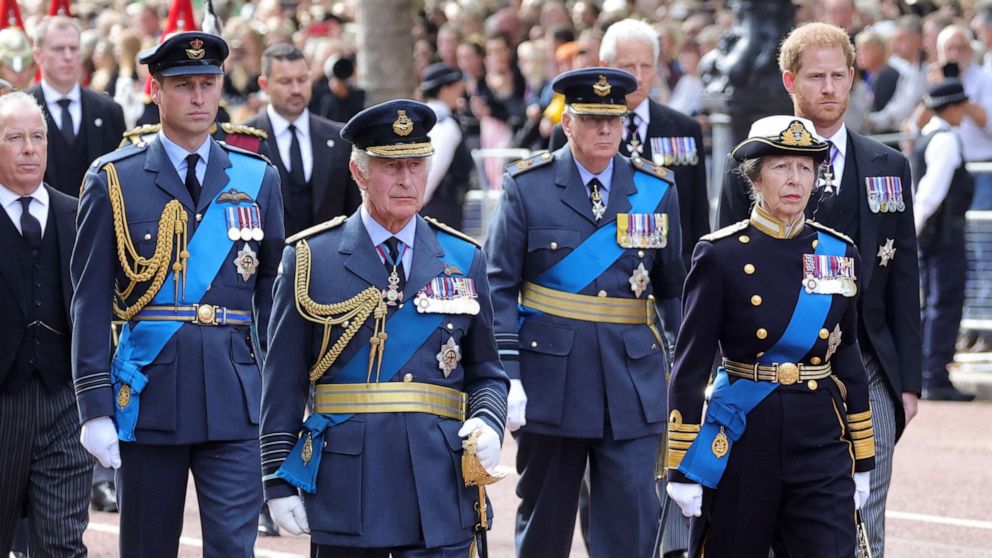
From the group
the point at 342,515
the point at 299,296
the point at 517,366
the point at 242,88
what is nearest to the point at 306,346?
the point at 299,296

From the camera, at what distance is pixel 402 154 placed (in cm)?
538

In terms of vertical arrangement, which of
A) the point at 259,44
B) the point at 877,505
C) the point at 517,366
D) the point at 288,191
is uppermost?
the point at 259,44

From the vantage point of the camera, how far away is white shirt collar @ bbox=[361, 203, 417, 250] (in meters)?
5.52

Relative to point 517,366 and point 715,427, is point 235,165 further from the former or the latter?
point 715,427

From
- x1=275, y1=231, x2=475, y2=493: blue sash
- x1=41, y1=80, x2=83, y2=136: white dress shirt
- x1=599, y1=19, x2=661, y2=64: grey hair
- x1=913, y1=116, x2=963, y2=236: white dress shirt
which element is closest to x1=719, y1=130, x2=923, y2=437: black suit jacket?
x1=599, y1=19, x2=661, y2=64: grey hair

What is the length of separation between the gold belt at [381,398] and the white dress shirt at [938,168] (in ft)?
25.6

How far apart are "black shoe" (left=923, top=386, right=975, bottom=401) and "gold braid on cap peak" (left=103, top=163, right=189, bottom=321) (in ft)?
25.9

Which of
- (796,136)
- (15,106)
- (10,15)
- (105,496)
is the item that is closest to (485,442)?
(796,136)

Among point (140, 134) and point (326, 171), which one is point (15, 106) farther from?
point (326, 171)

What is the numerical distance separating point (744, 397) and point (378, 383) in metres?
1.24

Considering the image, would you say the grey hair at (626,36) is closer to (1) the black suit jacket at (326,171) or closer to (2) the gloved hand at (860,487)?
(1) the black suit jacket at (326,171)

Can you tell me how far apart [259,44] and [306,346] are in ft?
39.4

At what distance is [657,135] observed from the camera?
8.36 metres

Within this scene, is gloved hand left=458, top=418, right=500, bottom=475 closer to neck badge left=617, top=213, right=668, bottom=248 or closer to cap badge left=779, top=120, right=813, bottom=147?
cap badge left=779, top=120, right=813, bottom=147
